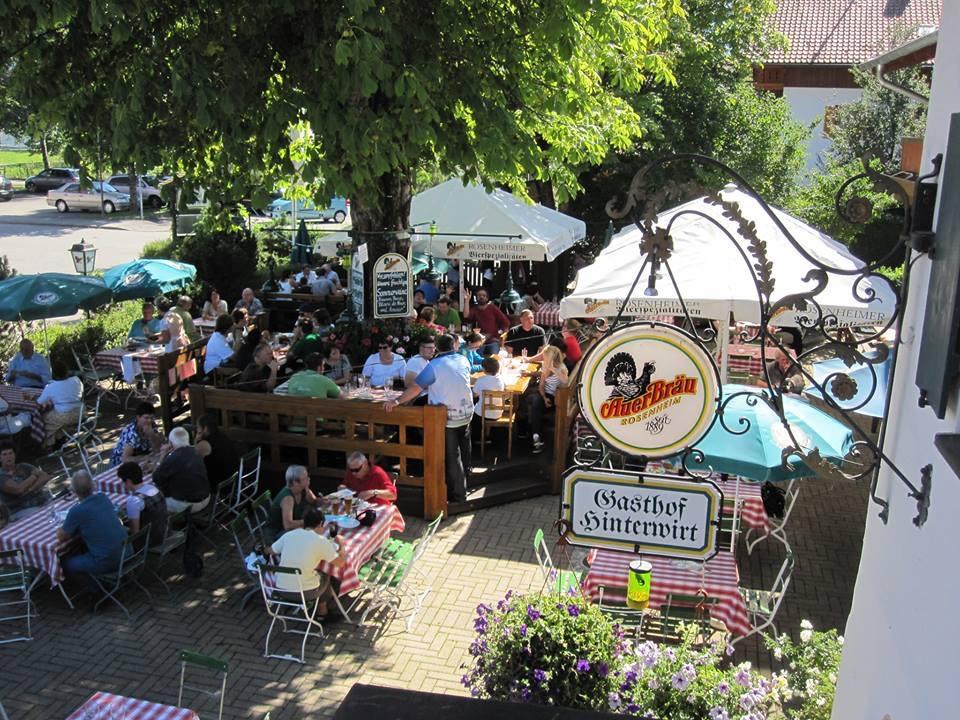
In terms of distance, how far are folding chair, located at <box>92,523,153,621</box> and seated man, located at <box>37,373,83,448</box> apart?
12.9 feet

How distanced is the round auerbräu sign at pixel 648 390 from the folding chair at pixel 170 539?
5683mm

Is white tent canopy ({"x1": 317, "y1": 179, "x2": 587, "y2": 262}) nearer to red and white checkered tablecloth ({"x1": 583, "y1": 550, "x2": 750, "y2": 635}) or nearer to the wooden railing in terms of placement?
the wooden railing

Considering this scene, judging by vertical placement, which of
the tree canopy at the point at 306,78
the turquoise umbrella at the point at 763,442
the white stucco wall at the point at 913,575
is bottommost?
the turquoise umbrella at the point at 763,442

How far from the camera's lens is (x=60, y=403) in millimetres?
11352

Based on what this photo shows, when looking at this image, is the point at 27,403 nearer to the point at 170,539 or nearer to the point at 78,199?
the point at 170,539

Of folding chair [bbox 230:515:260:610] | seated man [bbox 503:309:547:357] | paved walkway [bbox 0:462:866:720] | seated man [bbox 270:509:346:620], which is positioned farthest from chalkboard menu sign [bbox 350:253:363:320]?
seated man [bbox 270:509:346:620]

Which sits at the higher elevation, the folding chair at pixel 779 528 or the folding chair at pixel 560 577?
the folding chair at pixel 560 577

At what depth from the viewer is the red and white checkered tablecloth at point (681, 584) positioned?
692cm

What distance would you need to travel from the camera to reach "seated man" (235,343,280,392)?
10.9 m

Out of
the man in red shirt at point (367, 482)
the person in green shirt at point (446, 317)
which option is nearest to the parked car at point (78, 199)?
the person in green shirt at point (446, 317)

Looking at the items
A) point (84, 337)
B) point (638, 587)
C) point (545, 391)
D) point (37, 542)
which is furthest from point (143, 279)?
point (638, 587)

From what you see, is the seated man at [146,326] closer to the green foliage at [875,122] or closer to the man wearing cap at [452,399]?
the man wearing cap at [452,399]

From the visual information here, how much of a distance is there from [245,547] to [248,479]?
90 centimetres

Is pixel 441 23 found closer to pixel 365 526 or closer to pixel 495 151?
pixel 495 151
